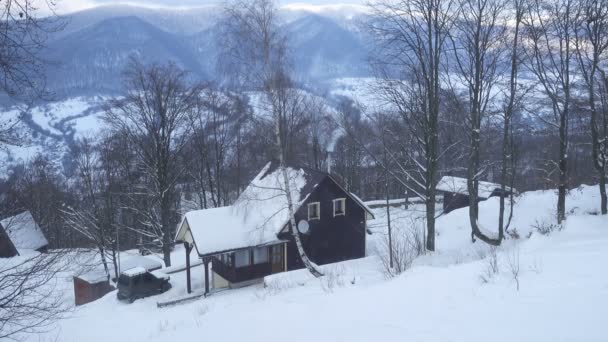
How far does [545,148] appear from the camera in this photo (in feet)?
113

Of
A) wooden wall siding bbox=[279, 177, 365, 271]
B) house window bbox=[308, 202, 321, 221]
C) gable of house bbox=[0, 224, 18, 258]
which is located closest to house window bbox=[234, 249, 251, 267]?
wooden wall siding bbox=[279, 177, 365, 271]

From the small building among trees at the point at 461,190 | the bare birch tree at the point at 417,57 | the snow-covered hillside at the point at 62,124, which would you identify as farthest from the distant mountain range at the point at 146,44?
the bare birch tree at the point at 417,57

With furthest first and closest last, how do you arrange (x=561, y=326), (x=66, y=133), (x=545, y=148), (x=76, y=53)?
1. (x=76, y=53)
2. (x=66, y=133)
3. (x=545, y=148)
4. (x=561, y=326)

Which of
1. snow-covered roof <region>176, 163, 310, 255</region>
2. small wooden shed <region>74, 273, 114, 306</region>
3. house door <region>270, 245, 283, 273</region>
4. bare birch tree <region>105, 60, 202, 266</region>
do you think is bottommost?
small wooden shed <region>74, 273, 114, 306</region>

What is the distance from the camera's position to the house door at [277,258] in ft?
69.9

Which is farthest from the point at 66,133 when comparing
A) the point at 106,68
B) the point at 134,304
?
the point at 134,304

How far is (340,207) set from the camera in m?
23.1

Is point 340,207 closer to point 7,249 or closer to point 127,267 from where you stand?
point 127,267

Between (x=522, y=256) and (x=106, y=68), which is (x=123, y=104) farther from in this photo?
(x=106, y=68)

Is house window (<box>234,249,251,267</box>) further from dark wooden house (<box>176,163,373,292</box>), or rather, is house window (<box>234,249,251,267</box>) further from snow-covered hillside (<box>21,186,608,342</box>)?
snow-covered hillside (<box>21,186,608,342</box>)

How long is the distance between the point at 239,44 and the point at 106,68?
78.0 m

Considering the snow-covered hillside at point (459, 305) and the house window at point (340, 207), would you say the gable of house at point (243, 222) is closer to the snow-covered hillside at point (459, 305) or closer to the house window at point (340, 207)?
the house window at point (340, 207)

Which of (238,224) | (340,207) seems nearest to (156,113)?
(238,224)

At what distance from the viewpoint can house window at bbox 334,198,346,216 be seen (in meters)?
22.9
